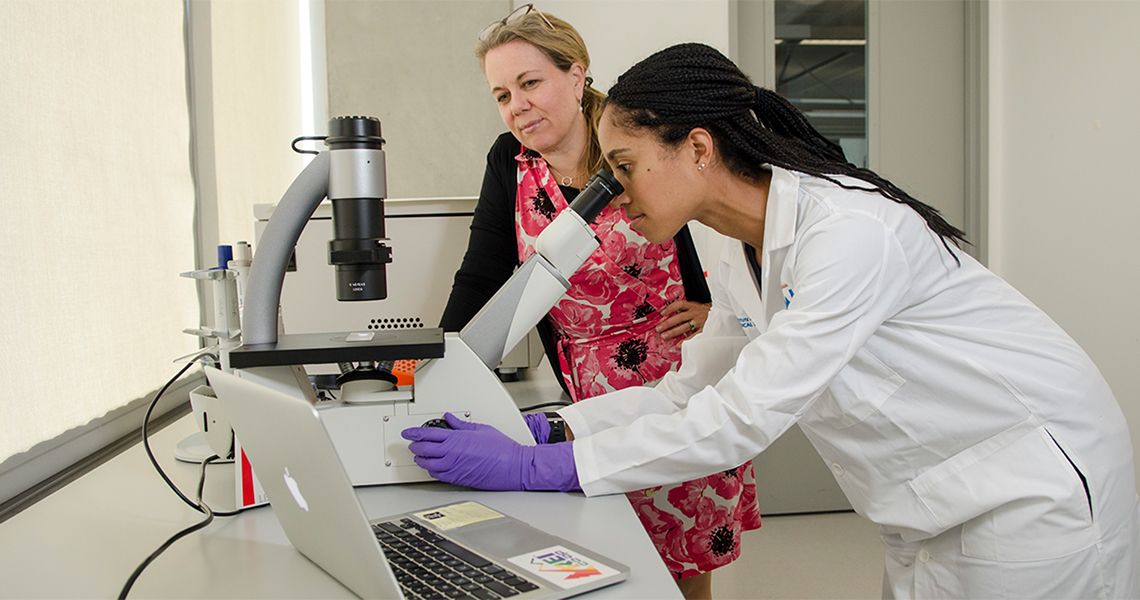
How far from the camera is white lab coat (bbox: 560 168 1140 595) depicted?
1.02 metres

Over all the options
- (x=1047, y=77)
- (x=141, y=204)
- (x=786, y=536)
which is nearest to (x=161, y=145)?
(x=141, y=204)

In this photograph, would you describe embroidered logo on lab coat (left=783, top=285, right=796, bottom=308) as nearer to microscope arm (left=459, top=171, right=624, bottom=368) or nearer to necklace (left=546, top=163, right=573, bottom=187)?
microscope arm (left=459, top=171, right=624, bottom=368)

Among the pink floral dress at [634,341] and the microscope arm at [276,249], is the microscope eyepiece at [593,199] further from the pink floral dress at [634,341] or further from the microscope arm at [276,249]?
the pink floral dress at [634,341]

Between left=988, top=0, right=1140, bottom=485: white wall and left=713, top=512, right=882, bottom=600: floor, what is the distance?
37.2 inches

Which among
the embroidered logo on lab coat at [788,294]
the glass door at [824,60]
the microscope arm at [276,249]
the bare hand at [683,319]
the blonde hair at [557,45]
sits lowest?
the bare hand at [683,319]

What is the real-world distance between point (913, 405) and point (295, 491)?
77 centimetres

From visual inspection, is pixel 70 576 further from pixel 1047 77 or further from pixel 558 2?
pixel 1047 77

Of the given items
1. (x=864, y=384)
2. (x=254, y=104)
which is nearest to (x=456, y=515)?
(x=864, y=384)

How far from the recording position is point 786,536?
3062 mm

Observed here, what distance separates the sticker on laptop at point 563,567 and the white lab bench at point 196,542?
0.08 ft

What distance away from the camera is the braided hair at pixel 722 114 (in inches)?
46.6

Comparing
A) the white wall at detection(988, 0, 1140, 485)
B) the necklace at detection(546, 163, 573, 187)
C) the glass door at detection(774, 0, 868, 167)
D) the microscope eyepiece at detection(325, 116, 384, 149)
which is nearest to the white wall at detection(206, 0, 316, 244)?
the necklace at detection(546, 163, 573, 187)

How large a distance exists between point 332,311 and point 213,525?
84 cm

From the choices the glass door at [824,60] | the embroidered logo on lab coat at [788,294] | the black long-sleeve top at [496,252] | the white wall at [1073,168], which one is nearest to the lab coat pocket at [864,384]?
the embroidered logo on lab coat at [788,294]
